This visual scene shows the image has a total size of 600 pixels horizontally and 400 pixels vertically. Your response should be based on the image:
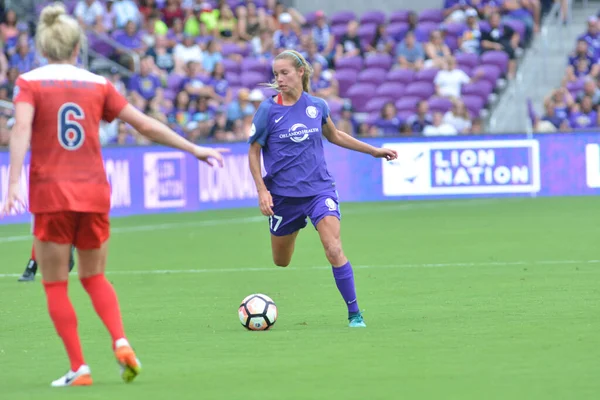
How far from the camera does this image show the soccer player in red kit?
21.3 feet

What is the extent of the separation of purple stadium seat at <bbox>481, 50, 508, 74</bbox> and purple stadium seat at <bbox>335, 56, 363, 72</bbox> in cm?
285

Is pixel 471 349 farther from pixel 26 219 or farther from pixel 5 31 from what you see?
pixel 5 31

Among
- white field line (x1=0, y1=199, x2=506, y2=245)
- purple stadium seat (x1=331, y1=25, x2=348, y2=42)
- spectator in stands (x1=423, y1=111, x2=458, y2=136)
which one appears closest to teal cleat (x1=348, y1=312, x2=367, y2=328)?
white field line (x1=0, y1=199, x2=506, y2=245)

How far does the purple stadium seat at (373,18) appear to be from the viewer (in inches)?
1235

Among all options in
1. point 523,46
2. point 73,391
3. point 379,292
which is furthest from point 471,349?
point 523,46

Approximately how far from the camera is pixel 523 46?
2986 cm

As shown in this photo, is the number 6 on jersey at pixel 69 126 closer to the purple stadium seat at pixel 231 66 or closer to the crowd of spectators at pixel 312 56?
the crowd of spectators at pixel 312 56

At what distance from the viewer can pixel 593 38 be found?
2861 centimetres

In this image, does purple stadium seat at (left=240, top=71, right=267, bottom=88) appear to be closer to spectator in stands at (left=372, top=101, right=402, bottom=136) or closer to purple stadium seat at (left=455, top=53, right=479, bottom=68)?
spectator in stands at (left=372, top=101, right=402, bottom=136)

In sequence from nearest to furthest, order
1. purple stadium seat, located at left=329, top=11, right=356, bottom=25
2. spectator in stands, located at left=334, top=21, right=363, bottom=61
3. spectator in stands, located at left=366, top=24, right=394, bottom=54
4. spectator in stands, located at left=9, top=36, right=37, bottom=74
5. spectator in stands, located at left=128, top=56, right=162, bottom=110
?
spectator in stands, located at left=9, top=36, right=37, bottom=74 → spectator in stands, located at left=128, top=56, right=162, bottom=110 → spectator in stands, located at left=366, top=24, right=394, bottom=54 → spectator in stands, located at left=334, top=21, right=363, bottom=61 → purple stadium seat, located at left=329, top=11, right=356, bottom=25

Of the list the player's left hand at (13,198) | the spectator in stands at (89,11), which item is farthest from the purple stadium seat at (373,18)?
the player's left hand at (13,198)

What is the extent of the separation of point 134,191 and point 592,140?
890 centimetres

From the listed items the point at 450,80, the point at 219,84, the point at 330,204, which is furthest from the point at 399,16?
the point at 330,204

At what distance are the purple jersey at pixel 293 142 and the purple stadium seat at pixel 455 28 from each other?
20502 mm
